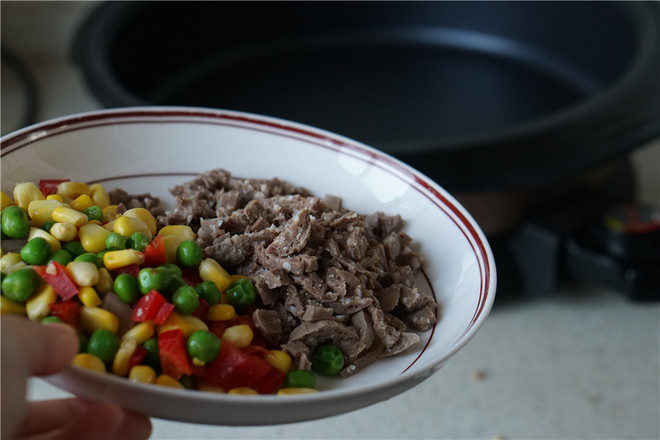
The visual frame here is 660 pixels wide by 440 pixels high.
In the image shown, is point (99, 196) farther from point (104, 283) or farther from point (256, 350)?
point (256, 350)

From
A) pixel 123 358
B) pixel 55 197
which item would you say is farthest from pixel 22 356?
pixel 55 197

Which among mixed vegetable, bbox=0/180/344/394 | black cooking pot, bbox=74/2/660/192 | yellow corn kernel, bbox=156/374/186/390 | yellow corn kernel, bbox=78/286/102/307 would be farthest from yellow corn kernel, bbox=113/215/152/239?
black cooking pot, bbox=74/2/660/192

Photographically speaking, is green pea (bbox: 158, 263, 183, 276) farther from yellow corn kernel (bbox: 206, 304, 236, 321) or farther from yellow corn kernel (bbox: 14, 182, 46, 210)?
yellow corn kernel (bbox: 14, 182, 46, 210)

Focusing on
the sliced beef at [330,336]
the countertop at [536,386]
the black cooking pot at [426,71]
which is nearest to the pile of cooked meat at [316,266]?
the sliced beef at [330,336]

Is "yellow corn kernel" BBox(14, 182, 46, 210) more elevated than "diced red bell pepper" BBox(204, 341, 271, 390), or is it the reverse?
"yellow corn kernel" BBox(14, 182, 46, 210)

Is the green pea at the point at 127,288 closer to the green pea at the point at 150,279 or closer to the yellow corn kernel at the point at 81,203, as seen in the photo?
the green pea at the point at 150,279

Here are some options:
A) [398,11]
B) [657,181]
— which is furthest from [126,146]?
[657,181]
